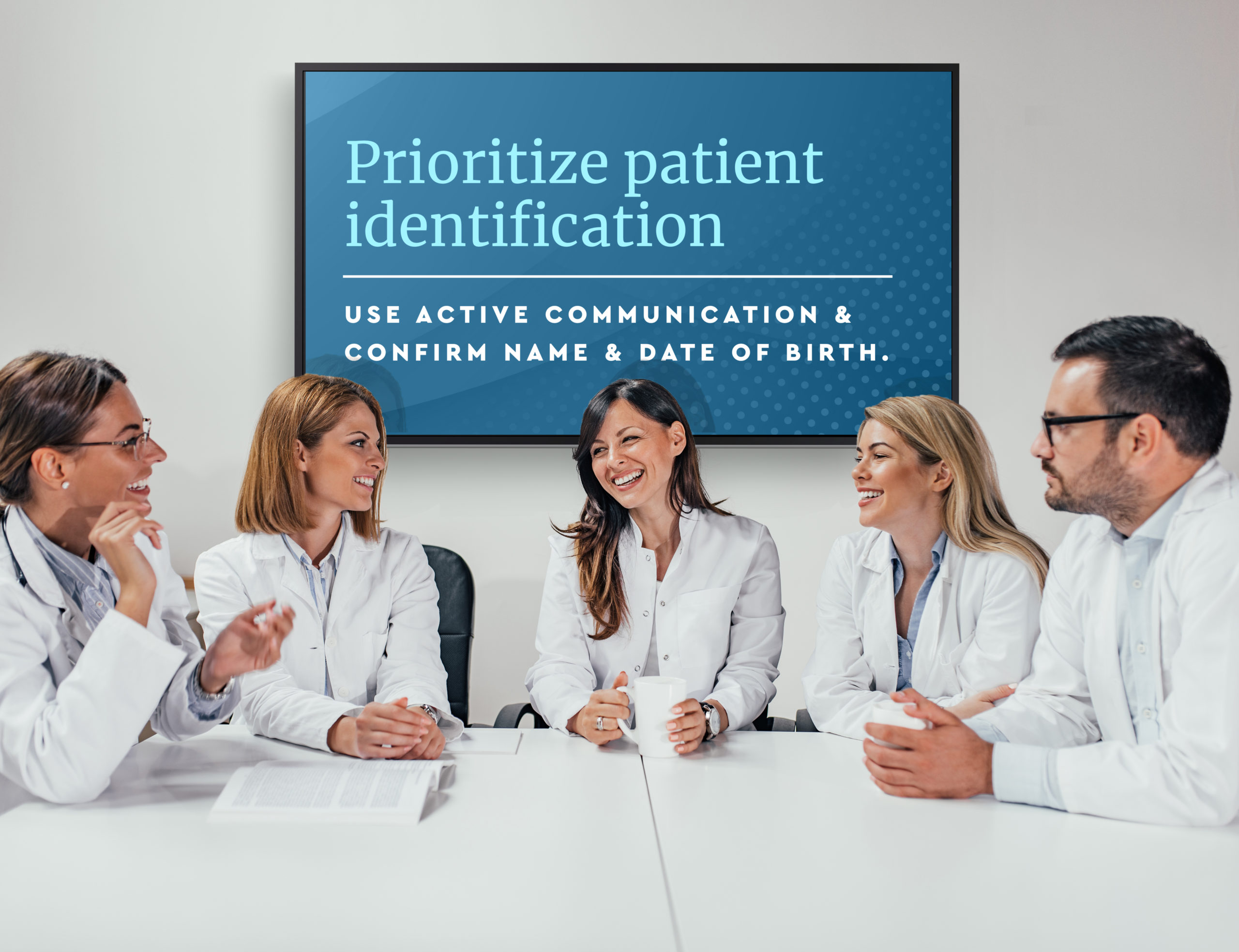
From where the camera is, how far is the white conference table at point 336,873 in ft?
3.54

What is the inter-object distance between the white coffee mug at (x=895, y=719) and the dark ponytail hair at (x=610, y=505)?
2.76 ft

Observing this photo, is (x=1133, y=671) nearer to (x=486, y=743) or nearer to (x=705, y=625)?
(x=705, y=625)

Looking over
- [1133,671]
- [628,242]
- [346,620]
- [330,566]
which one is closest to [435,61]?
[628,242]

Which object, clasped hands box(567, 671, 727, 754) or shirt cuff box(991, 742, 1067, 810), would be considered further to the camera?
clasped hands box(567, 671, 727, 754)

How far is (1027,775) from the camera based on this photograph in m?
1.46

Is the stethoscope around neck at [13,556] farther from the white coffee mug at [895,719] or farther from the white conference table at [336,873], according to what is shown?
the white coffee mug at [895,719]

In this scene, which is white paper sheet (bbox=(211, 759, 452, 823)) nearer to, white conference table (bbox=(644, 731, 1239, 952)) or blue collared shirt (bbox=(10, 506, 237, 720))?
blue collared shirt (bbox=(10, 506, 237, 720))

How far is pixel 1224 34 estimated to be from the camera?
3.09 meters

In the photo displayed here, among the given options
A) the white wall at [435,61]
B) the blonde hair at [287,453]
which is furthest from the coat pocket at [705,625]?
the white wall at [435,61]

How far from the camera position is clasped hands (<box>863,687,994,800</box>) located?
1486 mm

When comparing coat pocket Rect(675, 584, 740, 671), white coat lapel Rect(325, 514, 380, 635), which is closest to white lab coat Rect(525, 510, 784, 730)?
coat pocket Rect(675, 584, 740, 671)

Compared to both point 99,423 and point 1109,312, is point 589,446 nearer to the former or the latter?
point 99,423

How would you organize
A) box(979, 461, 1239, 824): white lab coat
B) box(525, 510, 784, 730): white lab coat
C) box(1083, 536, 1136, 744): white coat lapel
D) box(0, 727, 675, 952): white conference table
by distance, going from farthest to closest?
1. box(525, 510, 784, 730): white lab coat
2. box(1083, 536, 1136, 744): white coat lapel
3. box(979, 461, 1239, 824): white lab coat
4. box(0, 727, 675, 952): white conference table

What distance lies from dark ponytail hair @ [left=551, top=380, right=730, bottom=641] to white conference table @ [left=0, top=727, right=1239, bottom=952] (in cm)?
72
